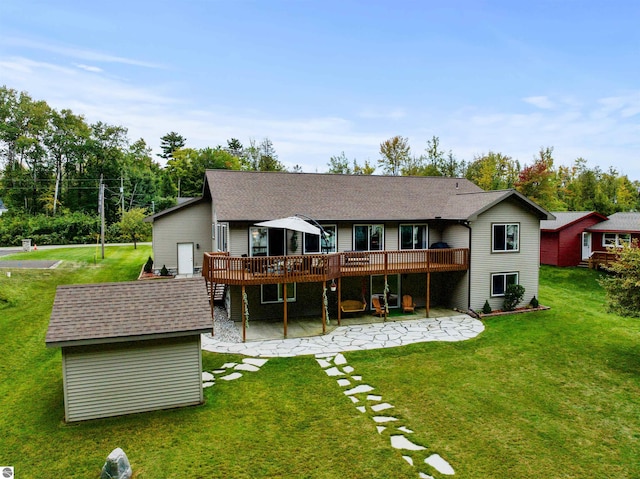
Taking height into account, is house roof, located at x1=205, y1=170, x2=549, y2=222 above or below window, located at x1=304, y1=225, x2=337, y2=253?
above

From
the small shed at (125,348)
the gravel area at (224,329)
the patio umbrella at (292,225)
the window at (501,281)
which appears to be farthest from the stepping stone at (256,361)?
the window at (501,281)

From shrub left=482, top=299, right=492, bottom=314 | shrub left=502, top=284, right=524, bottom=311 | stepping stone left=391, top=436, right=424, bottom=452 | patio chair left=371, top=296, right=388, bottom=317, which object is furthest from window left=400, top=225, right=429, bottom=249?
stepping stone left=391, top=436, right=424, bottom=452

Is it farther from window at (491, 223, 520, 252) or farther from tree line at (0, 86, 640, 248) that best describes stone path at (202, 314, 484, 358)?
tree line at (0, 86, 640, 248)

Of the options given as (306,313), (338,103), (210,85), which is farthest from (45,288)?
(338,103)

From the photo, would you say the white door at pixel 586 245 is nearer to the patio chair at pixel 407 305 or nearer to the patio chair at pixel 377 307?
the patio chair at pixel 407 305

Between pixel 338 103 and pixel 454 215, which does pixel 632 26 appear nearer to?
pixel 454 215
